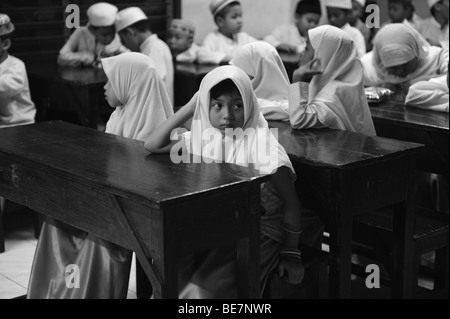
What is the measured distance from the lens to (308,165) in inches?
139

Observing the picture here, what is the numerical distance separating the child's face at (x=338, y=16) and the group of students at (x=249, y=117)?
7.93 feet

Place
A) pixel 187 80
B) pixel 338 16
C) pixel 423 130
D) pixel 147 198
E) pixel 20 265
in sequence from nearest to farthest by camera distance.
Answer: pixel 147 198 → pixel 423 130 → pixel 20 265 → pixel 187 80 → pixel 338 16

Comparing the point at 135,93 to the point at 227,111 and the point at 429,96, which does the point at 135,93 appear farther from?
the point at 429,96

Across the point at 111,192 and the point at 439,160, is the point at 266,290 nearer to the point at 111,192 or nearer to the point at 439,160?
the point at 111,192

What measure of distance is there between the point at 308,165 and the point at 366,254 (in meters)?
0.87

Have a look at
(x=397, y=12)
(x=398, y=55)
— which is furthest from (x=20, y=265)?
(x=397, y=12)

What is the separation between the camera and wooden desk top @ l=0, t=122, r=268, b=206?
281cm

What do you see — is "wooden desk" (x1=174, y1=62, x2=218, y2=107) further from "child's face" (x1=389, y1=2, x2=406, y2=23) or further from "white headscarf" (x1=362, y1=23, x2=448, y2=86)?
"child's face" (x1=389, y1=2, x2=406, y2=23)

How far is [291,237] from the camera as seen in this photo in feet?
10.9

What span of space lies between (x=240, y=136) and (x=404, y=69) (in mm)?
2338

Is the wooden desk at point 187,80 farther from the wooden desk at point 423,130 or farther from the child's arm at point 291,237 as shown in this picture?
the child's arm at point 291,237

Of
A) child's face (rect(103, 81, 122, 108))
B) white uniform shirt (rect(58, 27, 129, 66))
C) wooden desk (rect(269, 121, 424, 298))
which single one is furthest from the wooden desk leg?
white uniform shirt (rect(58, 27, 129, 66))

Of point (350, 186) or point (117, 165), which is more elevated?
point (117, 165)

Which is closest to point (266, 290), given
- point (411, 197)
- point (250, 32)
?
point (411, 197)
